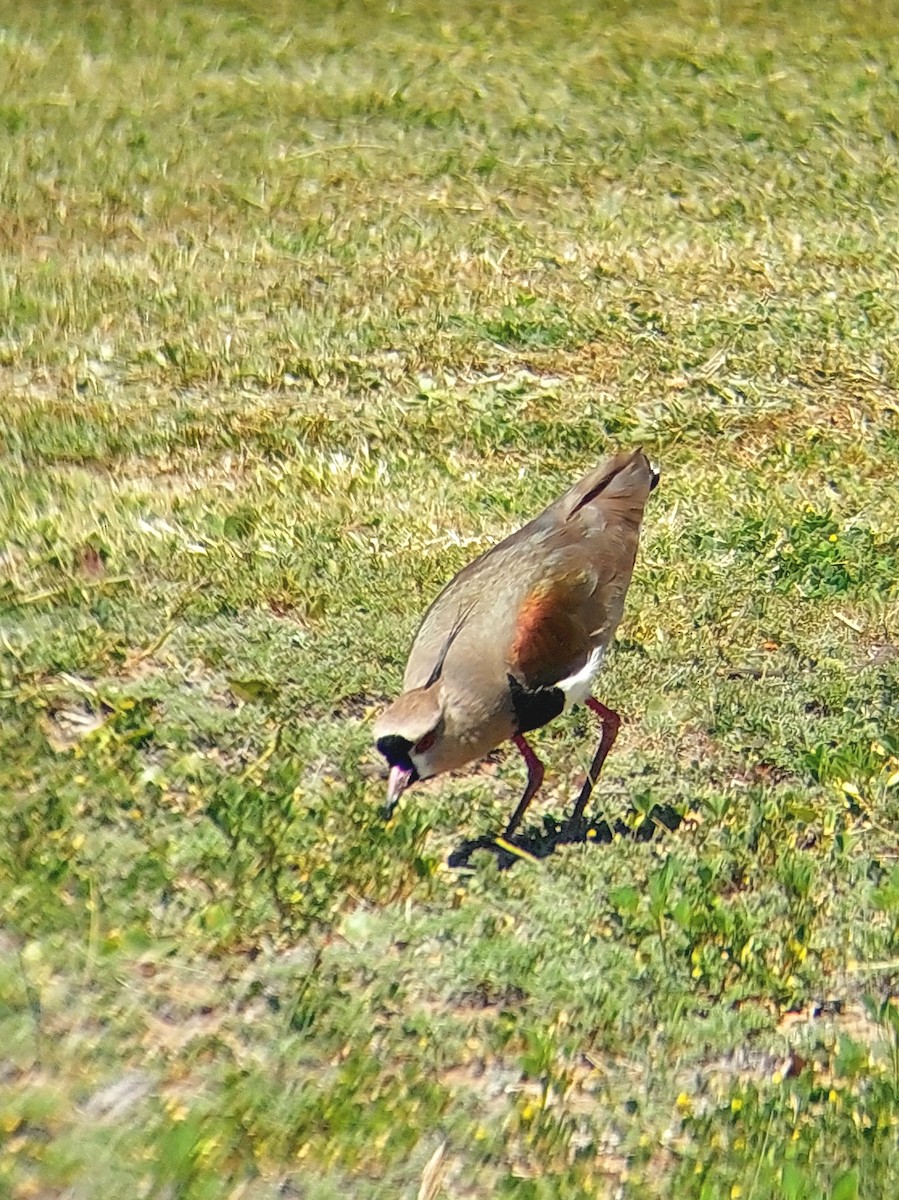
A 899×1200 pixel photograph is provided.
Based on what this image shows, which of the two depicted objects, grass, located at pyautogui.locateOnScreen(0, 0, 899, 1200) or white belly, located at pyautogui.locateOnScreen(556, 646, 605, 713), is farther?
white belly, located at pyautogui.locateOnScreen(556, 646, 605, 713)

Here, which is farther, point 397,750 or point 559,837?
point 559,837

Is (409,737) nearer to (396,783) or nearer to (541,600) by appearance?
(396,783)

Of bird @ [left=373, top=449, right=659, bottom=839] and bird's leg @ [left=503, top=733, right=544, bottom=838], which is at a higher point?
bird @ [left=373, top=449, right=659, bottom=839]

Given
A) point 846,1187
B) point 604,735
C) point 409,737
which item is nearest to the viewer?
point 846,1187

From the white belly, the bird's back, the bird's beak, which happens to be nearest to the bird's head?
the bird's beak

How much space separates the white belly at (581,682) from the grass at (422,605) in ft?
1.03

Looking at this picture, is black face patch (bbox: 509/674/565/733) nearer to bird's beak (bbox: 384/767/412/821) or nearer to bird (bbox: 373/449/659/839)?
bird (bbox: 373/449/659/839)

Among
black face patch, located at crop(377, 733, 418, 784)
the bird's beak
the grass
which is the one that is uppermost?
black face patch, located at crop(377, 733, 418, 784)

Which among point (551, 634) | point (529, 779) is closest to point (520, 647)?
point (551, 634)

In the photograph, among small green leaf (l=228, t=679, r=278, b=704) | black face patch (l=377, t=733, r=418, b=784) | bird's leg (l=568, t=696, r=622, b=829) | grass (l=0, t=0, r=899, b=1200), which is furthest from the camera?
small green leaf (l=228, t=679, r=278, b=704)

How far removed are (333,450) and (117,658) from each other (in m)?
1.82

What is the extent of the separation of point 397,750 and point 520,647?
563 millimetres

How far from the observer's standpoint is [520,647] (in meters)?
4.62

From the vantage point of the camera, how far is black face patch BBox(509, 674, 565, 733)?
15.0 feet
